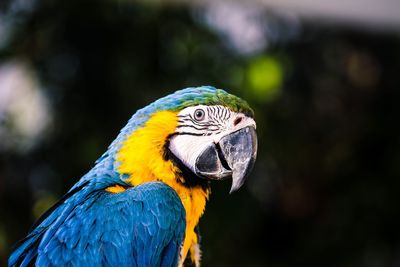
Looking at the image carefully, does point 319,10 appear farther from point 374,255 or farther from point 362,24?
point 374,255

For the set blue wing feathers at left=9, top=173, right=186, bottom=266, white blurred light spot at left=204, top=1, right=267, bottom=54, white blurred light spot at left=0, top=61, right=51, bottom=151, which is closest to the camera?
blue wing feathers at left=9, top=173, right=186, bottom=266

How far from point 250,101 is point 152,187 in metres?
2.32

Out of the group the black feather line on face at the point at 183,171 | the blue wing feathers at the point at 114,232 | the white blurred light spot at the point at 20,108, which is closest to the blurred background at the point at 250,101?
the white blurred light spot at the point at 20,108

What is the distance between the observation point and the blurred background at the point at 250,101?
13.8ft

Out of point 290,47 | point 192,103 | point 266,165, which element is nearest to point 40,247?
point 192,103

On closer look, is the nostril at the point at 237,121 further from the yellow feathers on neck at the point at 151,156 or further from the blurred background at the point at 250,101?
the blurred background at the point at 250,101

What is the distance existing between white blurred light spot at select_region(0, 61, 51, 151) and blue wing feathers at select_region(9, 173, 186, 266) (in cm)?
224

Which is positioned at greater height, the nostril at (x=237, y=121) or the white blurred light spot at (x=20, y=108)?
the nostril at (x=237, y=121)

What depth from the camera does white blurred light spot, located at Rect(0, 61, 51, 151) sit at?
13.6ft

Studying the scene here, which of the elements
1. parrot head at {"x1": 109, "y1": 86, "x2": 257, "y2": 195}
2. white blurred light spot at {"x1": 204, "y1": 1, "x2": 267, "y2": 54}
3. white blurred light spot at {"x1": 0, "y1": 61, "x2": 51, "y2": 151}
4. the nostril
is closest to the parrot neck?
parrot head at {"x1": 109, "y1": 86, "x2": 257, "y2": 195}

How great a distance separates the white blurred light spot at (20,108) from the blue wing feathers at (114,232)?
7.33 feet

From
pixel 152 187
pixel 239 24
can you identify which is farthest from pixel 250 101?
pixel 152 187

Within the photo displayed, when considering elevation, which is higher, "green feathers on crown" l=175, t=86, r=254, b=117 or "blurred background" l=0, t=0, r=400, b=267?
"green feathers on crown" l=175, t=86, r=254, b=117

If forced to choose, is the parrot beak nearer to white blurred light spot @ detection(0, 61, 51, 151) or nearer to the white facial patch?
the white facial patch
